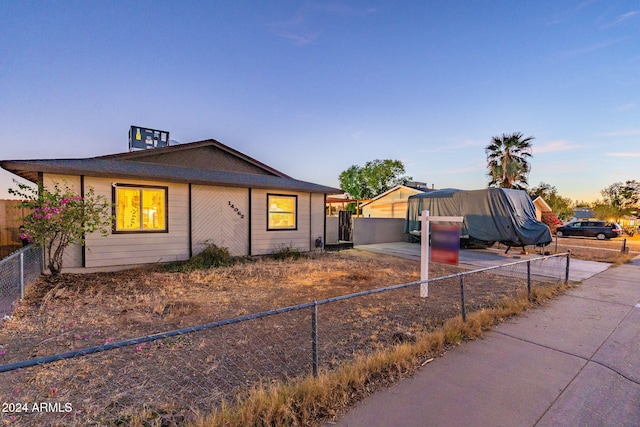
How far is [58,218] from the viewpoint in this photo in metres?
6.47

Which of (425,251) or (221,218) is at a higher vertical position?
(221,218)

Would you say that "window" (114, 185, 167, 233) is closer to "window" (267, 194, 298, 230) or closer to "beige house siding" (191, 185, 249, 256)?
"beige house siding" (191, 185, 249, 256)

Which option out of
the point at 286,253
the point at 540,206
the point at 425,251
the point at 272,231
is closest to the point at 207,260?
the point at 272,231

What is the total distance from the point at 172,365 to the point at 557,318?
18.8ft

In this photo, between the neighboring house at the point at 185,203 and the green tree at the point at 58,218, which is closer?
the green tree at the point at 58,218

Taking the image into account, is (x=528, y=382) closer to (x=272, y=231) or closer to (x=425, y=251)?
(x=425, y=251)

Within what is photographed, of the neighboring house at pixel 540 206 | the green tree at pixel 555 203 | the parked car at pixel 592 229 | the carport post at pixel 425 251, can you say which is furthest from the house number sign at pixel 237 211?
the green tree at pixel 555 203

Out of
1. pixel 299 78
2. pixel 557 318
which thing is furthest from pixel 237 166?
pixel 557 318

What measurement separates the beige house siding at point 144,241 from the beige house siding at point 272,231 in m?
2.29

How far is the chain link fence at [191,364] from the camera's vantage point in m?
2.21

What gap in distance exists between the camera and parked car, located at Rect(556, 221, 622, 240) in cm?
2139

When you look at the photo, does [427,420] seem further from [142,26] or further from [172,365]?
[142,26]

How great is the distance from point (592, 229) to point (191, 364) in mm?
29665

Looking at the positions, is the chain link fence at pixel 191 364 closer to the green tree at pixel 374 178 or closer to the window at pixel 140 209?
the window at pixel 140 209
